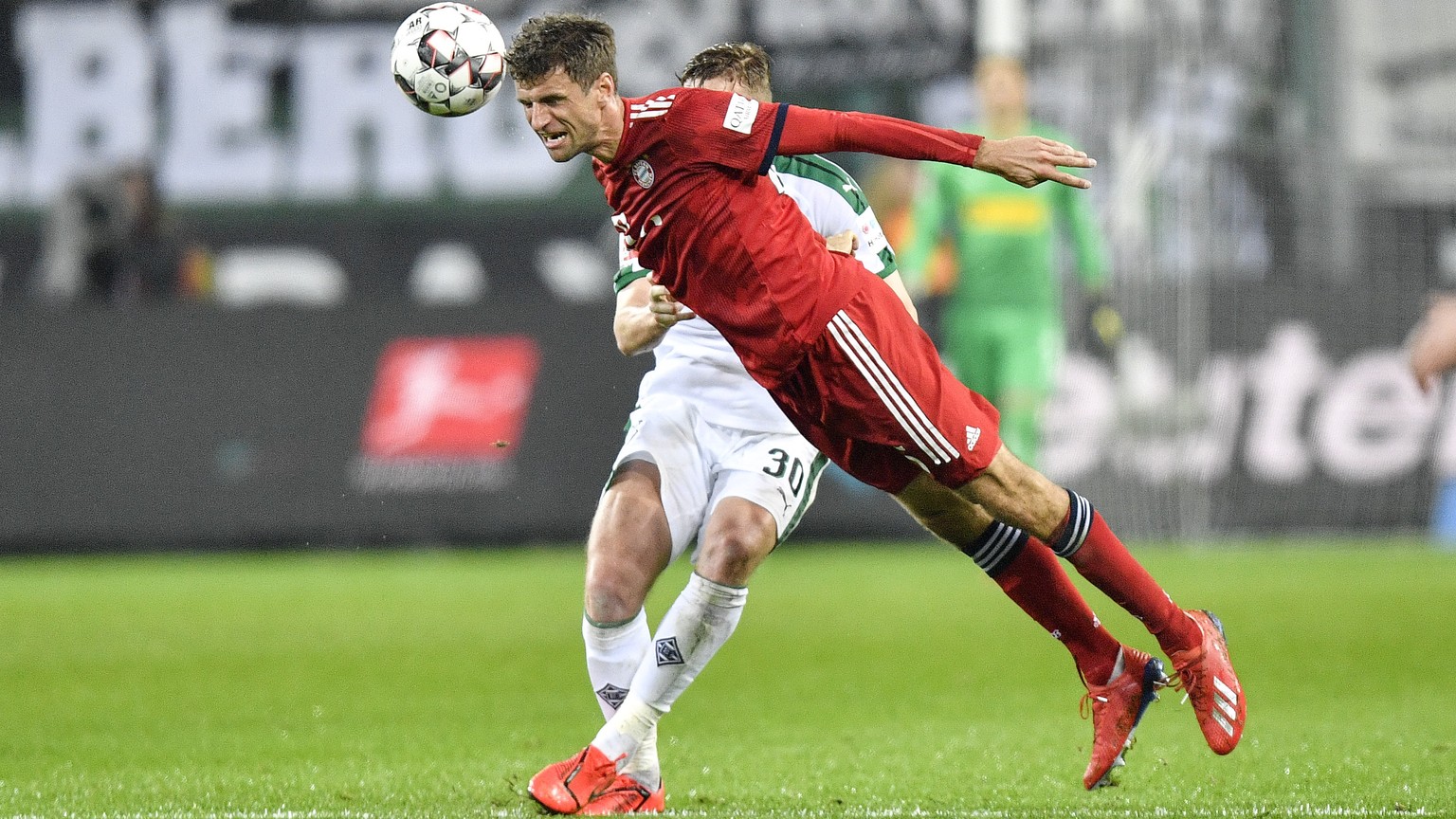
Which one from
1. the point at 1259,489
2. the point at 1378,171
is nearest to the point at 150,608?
the point at 1259,489

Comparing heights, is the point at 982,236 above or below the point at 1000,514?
below

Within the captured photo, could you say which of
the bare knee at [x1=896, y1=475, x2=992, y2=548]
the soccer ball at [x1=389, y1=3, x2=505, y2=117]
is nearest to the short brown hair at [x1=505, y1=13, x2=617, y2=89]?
the soccer ball at [x1=389, y1=3, x2=505, y2=117]

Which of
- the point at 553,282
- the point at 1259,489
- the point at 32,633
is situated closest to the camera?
the point at 32,633

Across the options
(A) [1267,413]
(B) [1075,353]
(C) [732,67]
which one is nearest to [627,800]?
(C) [732,67]

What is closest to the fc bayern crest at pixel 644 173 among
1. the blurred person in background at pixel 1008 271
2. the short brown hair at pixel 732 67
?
the short brown hair at pixel 732 67

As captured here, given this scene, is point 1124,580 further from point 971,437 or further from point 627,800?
point 627,800

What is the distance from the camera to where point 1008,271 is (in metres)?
12.9

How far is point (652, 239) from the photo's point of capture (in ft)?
16.5

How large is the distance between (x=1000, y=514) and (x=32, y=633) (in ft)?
21.4

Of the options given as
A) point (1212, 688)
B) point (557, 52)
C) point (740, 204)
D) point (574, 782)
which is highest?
point (557, 52)

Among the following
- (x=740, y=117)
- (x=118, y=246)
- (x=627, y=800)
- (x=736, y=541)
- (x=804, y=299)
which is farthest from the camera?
(x=118, y=246)

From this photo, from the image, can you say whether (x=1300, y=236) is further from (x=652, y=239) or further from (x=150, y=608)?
(x=652, y=239)

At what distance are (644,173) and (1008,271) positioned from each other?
8257 mm

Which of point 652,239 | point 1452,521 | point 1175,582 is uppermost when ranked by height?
point 652,239
